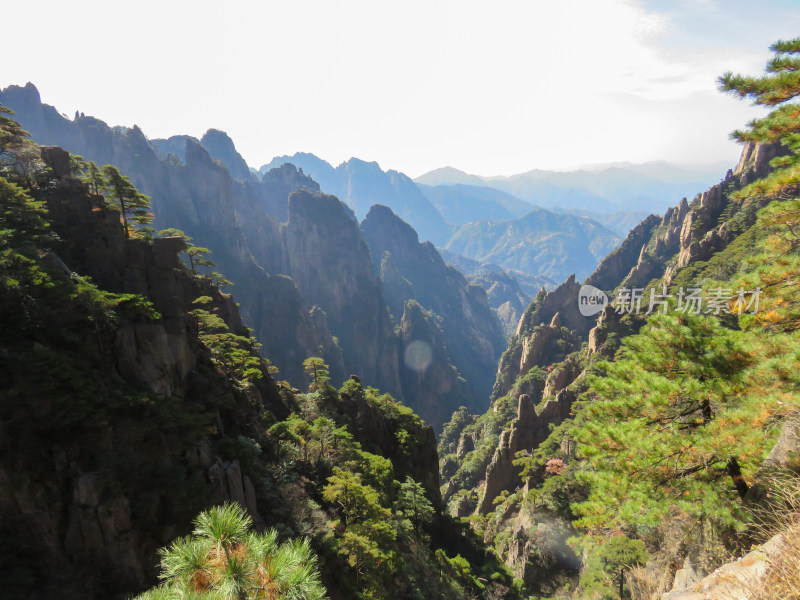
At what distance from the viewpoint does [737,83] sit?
7.69 meters

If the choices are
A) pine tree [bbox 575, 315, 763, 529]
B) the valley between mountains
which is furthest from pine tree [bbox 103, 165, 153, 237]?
pine tree [bbox 575, 315, 763, 529]

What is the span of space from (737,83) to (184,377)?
20719 millimetres

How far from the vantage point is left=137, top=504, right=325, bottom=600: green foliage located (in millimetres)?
3367

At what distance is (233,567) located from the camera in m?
3.33

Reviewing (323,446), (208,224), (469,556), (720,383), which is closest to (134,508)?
(323,446)

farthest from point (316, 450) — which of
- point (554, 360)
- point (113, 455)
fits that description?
point (554, 360)

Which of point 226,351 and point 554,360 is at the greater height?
point 226,351

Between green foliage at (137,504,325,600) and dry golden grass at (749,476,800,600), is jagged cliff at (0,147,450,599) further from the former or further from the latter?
dry golden grass at (749,476,800,600)

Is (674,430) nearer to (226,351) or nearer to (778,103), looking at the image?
(778,103)

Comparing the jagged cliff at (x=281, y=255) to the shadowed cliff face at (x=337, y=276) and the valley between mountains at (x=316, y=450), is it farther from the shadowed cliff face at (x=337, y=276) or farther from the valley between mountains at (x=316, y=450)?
the valley between mountains at (x=316, y=450)

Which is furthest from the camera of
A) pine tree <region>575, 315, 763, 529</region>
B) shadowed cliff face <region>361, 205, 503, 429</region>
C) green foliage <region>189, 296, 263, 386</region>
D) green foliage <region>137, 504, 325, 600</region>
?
shadowed cliff face <region>361, 205, 503, 429</region>

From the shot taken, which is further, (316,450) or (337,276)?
(337,276)

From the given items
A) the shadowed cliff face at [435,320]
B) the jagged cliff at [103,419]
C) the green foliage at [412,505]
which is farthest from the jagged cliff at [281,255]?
the jagged cliff at [103,419]

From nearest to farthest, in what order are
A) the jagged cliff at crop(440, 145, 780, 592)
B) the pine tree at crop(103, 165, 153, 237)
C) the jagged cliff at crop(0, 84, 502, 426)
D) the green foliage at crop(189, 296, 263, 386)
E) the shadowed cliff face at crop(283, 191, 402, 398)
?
the pine tree at crop(103, 165, 153, 237) → the green foliage at crop(189, 296, 263, 386) → the jagged cliff at crop(440, 145, 780, 592) → the jagged cliff at crop(0, 84, 502, 426) → the shadowed cliff face at crop(283, 191, 402, 398)
